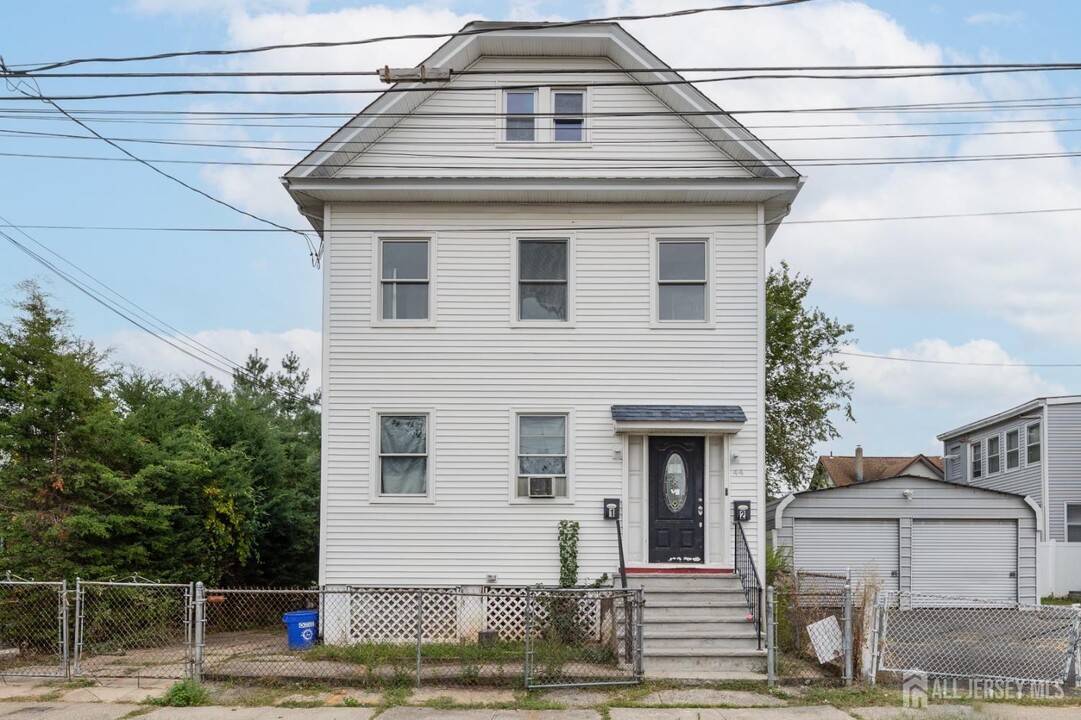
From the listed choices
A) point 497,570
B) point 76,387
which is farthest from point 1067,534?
point 76,387

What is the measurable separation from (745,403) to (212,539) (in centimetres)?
849

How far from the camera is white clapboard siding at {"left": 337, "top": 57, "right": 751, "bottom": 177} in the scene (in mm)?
15836

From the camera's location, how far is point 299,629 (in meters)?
14.7

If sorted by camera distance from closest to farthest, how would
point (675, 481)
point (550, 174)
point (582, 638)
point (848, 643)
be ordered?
point (848, 643)
point (582, 638)
point (675, 481)
point (550, 174)

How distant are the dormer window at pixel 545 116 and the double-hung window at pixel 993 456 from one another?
73.4 feet

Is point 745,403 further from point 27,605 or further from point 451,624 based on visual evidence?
point 27,605

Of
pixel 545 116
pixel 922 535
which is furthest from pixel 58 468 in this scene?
pixel 922 535

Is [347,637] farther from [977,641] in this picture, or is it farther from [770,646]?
[977,641]

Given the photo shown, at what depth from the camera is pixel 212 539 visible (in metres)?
16.7

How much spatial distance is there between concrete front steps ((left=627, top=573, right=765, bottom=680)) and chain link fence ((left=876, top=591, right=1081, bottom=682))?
1.71m

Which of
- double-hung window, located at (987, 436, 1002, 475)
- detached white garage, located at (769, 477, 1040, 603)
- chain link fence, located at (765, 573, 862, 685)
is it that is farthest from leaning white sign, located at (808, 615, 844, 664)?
double-hung window, located at (987, 436, 1002, 475)


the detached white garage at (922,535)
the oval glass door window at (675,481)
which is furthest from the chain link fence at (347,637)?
the detached white garage at (922,535)

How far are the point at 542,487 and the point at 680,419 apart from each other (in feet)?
7.33
